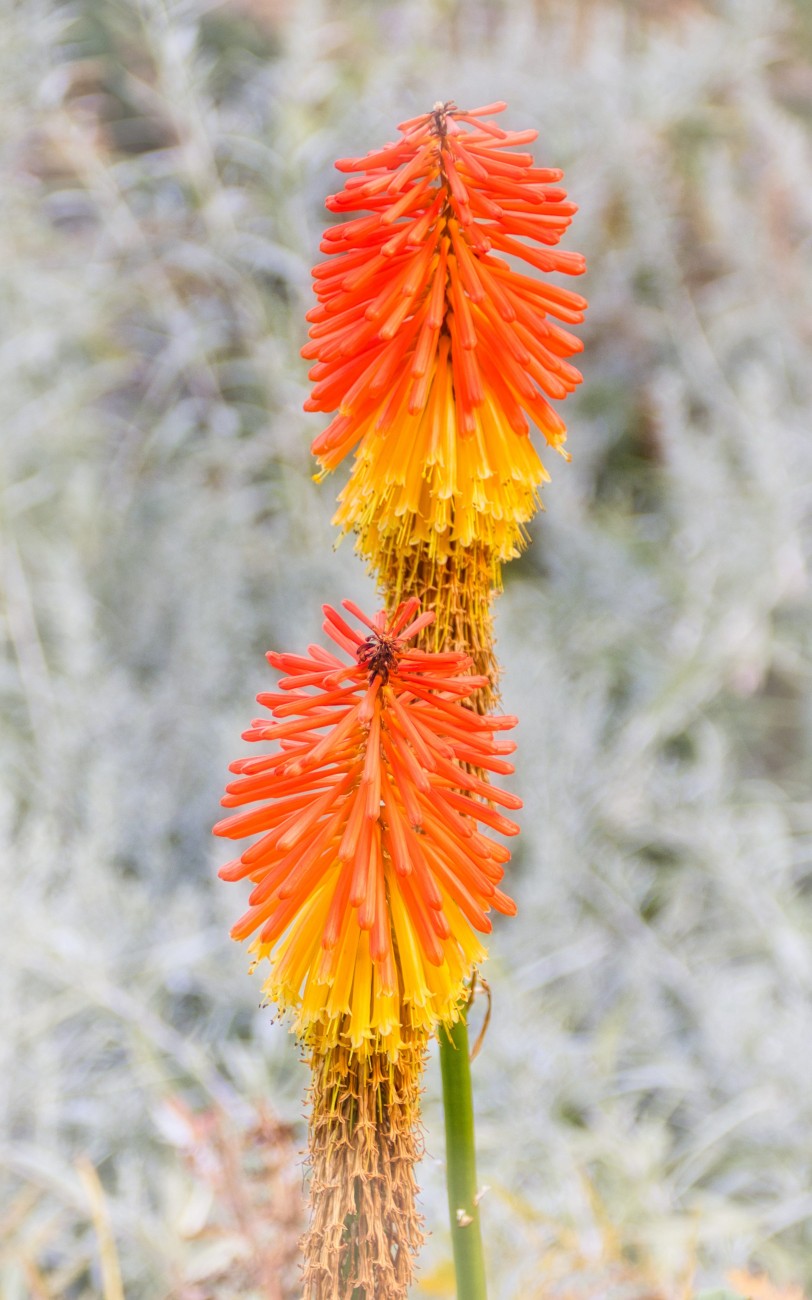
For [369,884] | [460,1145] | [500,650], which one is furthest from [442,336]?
[500,650]

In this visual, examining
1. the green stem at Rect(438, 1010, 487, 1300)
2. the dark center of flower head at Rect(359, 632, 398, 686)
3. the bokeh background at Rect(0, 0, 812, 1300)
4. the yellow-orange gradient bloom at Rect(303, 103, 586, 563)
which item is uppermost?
the bokeh background at Rect(0, 0, 812, 1300)

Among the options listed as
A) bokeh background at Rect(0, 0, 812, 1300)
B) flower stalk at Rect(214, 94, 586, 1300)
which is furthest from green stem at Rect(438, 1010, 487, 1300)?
bokeh background at Rect(0, 0, 812, 1300)

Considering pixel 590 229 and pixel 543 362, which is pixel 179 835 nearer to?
pixel 590 229

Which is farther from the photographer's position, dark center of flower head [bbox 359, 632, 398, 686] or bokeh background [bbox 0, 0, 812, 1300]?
bokeh background [bbox 0, 0, 812, 1300]

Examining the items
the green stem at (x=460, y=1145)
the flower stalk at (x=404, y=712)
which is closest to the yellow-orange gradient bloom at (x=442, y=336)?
the flower stalk at (x=404, y=712)

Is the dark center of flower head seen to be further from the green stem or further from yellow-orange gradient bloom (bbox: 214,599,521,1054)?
the green stem

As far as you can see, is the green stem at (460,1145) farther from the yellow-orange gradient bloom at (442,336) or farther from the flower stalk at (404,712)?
the yellow-orange gradient bloom at (442,336)

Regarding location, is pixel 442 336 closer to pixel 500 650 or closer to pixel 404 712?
pixel 404 712
